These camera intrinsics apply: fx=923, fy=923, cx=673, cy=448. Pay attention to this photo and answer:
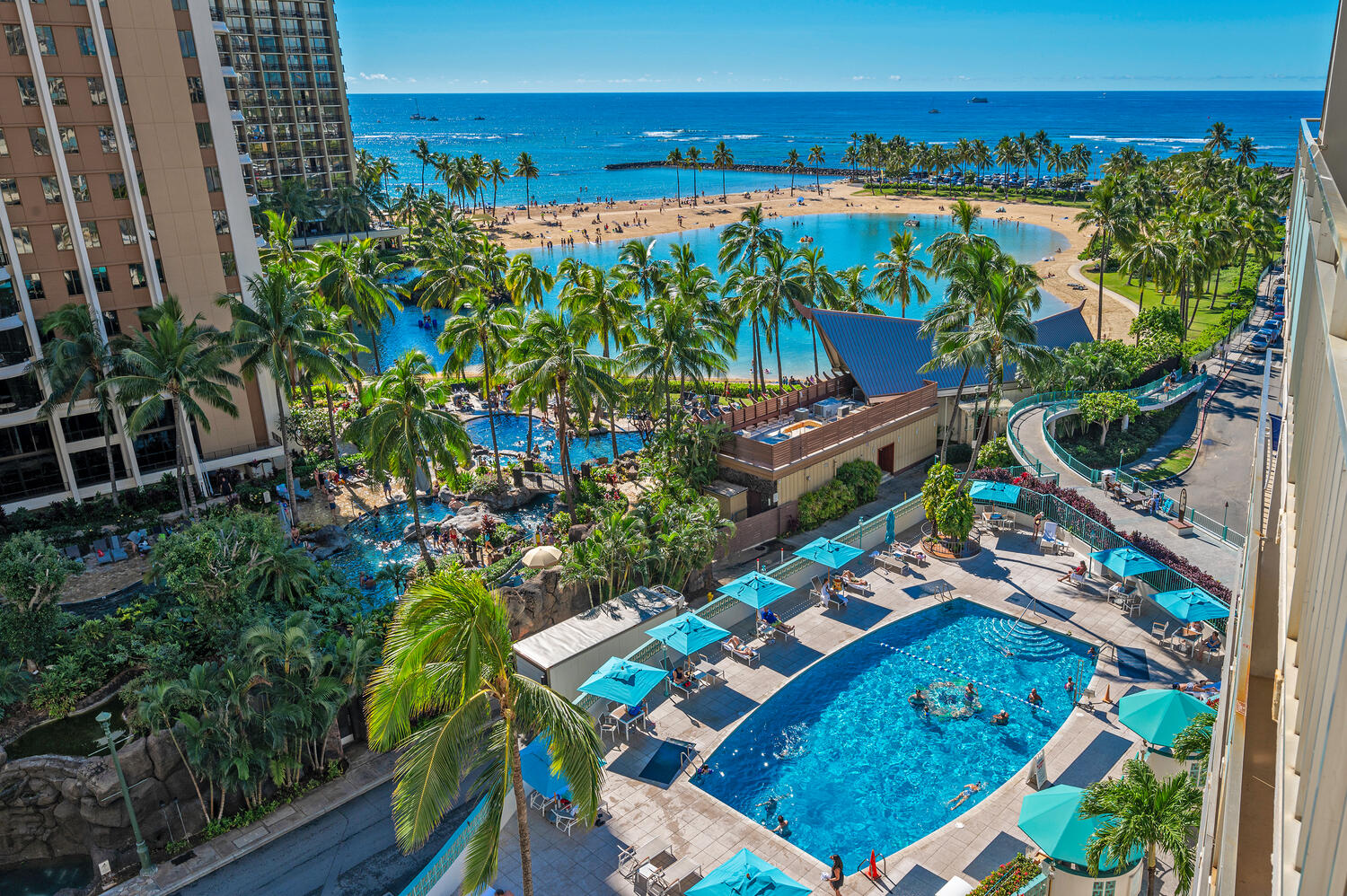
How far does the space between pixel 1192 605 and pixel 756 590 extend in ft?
44.1

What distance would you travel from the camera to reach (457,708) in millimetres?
14648

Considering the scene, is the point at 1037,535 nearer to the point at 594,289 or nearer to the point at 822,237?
the point at 594,289

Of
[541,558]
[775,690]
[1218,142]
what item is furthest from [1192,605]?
[1218,142]

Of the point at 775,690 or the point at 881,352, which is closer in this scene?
the point at 775,690

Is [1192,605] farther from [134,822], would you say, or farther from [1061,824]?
[134,822]

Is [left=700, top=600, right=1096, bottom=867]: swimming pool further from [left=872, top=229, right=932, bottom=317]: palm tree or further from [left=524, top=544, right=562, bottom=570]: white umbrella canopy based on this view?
[left=872, top=229, right=932, bottom=317]: palm tree

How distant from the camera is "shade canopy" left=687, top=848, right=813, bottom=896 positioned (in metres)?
19.2

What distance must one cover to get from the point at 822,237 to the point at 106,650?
349 ft

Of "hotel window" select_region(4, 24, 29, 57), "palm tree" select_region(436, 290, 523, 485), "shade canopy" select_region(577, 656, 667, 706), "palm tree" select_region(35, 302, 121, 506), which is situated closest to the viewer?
"shade canopy" select_region(577, 656, 667, 706)

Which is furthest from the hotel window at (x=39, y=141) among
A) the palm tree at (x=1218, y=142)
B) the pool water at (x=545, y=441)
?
the palm tree at (x=1218, y=142)

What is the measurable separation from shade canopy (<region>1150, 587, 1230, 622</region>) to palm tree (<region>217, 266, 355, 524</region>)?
32519 mm

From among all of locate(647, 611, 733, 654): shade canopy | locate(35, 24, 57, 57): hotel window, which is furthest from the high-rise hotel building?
locate(647, 611, 733, 654): shade canopy

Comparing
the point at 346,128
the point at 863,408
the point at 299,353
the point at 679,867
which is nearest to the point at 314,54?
the point at 346,128

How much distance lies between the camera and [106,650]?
28.9m
